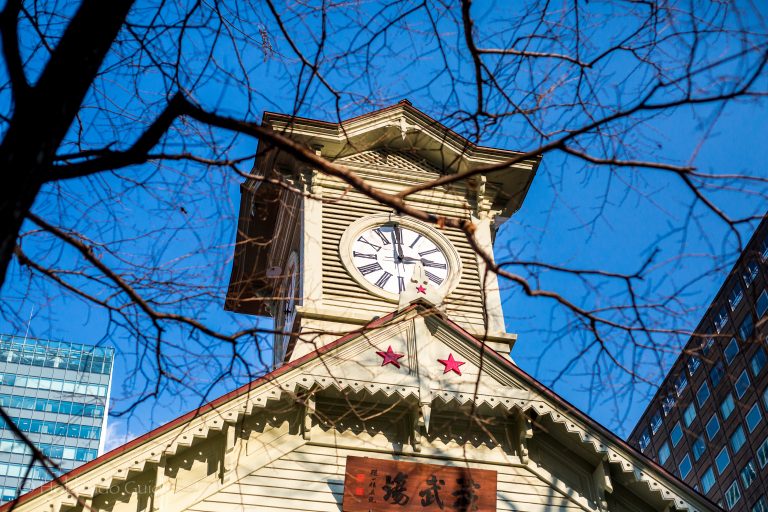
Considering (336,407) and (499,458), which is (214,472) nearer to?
(336,407)

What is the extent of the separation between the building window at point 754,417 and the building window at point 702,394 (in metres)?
7.40

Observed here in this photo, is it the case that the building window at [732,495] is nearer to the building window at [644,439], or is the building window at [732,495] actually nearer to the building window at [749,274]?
the building window at [749,274]

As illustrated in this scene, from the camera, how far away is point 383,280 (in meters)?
18.4

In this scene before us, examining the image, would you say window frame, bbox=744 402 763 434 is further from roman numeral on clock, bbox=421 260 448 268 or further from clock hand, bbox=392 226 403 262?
clock hand, bbox=392 226 403 262

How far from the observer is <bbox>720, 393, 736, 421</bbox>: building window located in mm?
71137

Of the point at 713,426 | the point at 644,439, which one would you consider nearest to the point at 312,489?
the point at 713,426

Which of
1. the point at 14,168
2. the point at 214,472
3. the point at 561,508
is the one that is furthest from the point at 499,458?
the point at 14,168

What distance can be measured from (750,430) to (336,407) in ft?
194

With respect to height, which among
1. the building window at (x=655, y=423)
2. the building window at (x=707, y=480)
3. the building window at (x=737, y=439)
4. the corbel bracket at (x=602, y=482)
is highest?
the building window at (x=655, y=423)

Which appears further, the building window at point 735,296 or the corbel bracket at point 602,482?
the building window at point 735,296

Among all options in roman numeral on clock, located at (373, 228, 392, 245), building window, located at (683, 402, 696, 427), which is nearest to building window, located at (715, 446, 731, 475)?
building window, located at (683, 402, 696, 427)

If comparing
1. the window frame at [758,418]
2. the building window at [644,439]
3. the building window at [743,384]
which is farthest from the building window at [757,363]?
the building window at [644,439]

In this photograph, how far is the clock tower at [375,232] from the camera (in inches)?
693

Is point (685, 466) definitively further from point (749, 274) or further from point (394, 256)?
point (749, 274)
